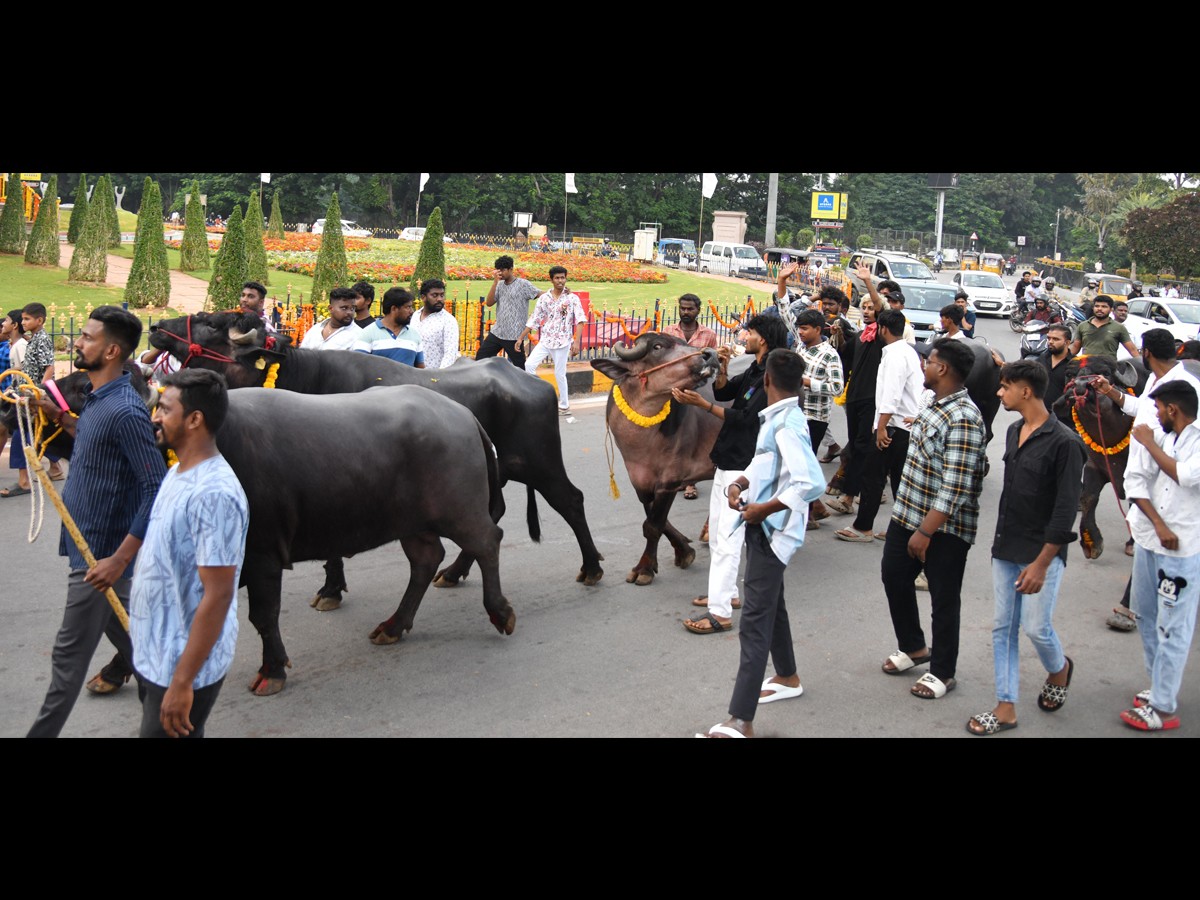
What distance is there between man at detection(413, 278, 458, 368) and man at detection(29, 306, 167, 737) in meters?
5.59

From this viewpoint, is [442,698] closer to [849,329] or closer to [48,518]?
[48,518]

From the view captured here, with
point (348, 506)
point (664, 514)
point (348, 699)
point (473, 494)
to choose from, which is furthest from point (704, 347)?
point (348, 699)

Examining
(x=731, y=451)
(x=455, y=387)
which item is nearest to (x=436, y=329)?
(x=455, y=387)

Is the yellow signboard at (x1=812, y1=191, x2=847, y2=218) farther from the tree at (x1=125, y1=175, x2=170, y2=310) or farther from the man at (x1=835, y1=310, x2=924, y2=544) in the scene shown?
the man at (x1=835, y1=310, x2=924, y2=544)

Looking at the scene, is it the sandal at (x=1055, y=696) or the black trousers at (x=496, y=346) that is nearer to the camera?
the sandal at (x=1055, y=696)

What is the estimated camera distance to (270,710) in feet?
18.4

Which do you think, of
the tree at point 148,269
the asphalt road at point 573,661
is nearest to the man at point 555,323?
the asphalt road at point 573,661

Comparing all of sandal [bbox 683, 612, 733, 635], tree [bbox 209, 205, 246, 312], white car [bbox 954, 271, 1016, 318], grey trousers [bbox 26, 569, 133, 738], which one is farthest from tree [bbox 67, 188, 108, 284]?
white car [bbox 954, 271, 1016, 318]

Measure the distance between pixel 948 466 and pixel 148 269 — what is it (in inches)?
760

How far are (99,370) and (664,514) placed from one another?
4.16 m

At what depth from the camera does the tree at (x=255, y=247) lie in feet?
89.0

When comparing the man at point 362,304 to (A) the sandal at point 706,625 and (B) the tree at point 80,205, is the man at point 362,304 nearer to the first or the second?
(A) the sandal at point 706,625

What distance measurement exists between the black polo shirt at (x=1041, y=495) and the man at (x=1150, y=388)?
941 mm

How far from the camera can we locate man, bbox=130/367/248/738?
3686 mm
